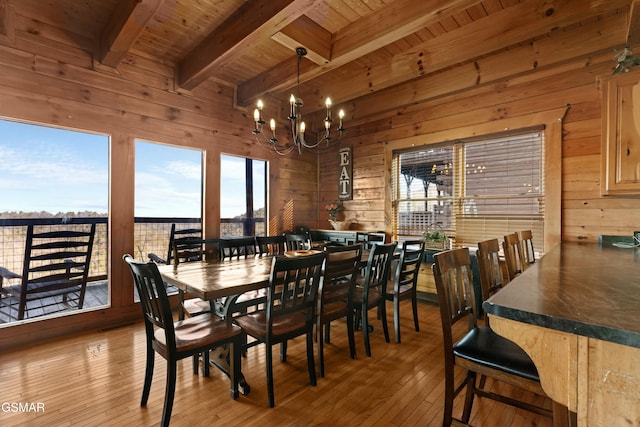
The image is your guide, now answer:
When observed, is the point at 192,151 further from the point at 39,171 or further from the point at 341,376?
the point at 341,376

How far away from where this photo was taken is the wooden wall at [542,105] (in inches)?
114

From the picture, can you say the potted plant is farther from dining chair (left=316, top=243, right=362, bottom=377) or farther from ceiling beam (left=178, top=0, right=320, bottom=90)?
ceiling beam (left=178, top=0, right=320, bottom=90)

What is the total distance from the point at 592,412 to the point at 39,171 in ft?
14.1

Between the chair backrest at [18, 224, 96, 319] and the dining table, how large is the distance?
12.5 feet

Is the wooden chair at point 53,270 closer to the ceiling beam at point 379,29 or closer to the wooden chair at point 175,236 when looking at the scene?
the wooden chair at point 175,236

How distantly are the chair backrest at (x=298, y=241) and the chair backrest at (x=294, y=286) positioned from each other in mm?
1502

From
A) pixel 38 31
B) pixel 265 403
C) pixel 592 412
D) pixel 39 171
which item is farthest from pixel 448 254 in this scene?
pixel 38 31

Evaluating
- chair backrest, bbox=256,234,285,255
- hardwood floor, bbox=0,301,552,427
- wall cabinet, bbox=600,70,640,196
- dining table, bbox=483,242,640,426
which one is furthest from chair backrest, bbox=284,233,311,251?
wall cabinet, bbox=600,70,640,196

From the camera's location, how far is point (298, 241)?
380 centimetres

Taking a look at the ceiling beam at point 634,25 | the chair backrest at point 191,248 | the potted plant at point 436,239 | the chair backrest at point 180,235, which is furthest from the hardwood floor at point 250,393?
the ceiling beam at point 634,25

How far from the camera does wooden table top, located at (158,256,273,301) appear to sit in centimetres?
189

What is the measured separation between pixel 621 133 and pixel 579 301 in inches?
78.2

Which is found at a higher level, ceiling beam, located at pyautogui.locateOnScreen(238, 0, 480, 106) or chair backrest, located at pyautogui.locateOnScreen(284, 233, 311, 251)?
ceiling beam, located at pyautogui.locateOnScreen(238, 0, 480, 106)

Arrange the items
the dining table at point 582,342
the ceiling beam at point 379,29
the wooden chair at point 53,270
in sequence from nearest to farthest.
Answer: the dining table at point 582,342 → the ceiling beam at point 379,29 → the wooden chair at point 53,270
